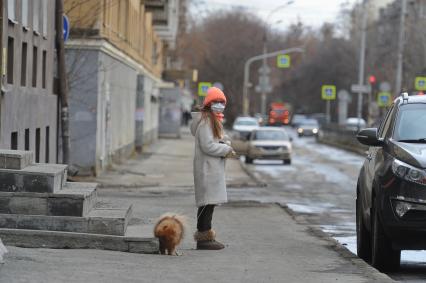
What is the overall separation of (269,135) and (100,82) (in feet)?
49.2

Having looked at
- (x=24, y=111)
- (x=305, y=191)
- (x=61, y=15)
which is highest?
(x=61, y=15)

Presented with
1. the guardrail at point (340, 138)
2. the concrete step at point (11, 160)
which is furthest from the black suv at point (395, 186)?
the guardrail at point (340, 138)

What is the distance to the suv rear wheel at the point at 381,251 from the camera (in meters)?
10.4

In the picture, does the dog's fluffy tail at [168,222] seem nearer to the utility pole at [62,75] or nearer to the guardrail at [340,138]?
the utility pole at [62,75]

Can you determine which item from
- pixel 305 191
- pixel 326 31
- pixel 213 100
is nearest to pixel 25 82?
pixel 213 100

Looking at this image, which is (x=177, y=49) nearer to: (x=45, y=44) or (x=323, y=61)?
(x=323, y=61)

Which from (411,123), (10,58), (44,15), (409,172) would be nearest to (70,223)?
(409,172)

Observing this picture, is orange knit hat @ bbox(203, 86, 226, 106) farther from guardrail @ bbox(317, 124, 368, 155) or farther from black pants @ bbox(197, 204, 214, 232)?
guardrail @ bbox(317, 124, 368, 155)

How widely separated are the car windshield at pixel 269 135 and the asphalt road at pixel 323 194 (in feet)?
3.24

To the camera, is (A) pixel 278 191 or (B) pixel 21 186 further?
(A) pixel 278 191

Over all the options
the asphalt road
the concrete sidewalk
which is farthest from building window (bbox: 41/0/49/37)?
the asphalt road

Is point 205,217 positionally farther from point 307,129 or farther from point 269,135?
point 307,129

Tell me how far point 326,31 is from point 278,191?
89353 mm

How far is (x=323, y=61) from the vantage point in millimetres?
106188
